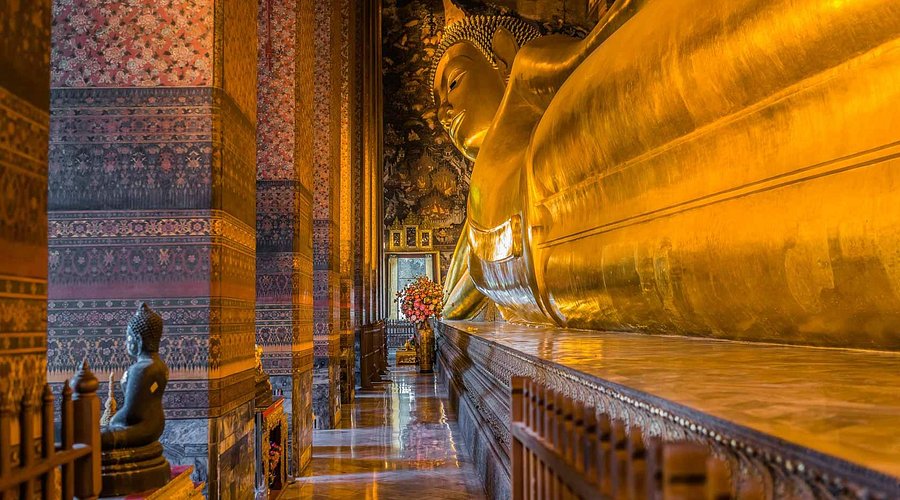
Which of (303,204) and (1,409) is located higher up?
(303,204)

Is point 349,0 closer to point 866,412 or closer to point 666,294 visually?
point 666,294

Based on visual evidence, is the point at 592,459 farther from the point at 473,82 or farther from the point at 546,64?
the point at 473,82

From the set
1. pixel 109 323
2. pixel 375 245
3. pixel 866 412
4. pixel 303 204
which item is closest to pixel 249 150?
pixel 109 323

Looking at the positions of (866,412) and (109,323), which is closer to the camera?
(866,412)

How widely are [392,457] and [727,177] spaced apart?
3.60m

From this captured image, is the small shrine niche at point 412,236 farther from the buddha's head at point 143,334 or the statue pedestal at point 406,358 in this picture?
the buddha's head at point 143,334

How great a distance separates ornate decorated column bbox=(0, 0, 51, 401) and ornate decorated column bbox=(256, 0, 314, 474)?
3.23 meters

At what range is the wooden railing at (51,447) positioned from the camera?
1.49 m

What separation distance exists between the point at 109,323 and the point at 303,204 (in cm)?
222

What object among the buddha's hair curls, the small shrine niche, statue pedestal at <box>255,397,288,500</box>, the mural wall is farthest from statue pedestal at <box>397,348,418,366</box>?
statue pedestal at <box>255,397,288,500</box>

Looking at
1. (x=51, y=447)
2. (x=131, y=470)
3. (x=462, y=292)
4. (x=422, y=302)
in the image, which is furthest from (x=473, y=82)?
(x=51, y=447)

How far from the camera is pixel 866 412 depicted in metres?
0.95

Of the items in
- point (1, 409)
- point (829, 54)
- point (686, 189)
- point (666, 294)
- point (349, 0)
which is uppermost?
point (349, 0)

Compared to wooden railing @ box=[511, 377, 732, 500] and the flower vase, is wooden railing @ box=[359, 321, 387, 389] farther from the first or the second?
wooden railing @ box=[511, 377, 732, 500]
